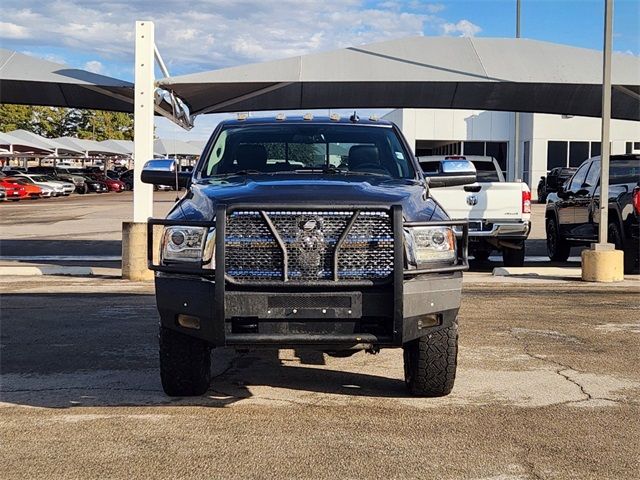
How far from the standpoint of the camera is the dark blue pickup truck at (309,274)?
5.16 meters

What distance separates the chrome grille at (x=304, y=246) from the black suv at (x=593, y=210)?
8328 millimetres

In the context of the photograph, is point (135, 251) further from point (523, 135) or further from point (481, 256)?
point (523, 135)

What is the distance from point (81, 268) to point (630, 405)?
10089 millimetres

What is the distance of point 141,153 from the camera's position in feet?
43.4

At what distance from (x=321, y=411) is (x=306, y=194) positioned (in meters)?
1.38

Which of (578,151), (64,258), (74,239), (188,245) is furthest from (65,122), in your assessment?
(188,245)

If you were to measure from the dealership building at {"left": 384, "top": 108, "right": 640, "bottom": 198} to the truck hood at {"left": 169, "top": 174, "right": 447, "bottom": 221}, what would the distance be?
44.1 metres

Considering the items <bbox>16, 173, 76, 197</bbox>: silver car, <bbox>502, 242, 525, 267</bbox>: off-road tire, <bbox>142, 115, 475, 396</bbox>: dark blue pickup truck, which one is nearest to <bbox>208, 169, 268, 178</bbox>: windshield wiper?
<bbox>142, 115, 475, 396</bbox>: dark blue pickup truck

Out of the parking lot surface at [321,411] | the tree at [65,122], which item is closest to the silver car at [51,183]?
the tree at [65,122]

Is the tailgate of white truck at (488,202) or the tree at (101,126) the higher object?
the tree at (101,126)

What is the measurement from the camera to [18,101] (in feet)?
57.2

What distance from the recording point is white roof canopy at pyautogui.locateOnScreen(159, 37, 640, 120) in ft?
45.5

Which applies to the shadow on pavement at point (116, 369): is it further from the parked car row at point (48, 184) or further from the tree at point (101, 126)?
the tree at point (101, 126)

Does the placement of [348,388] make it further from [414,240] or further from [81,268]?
[81,268]
